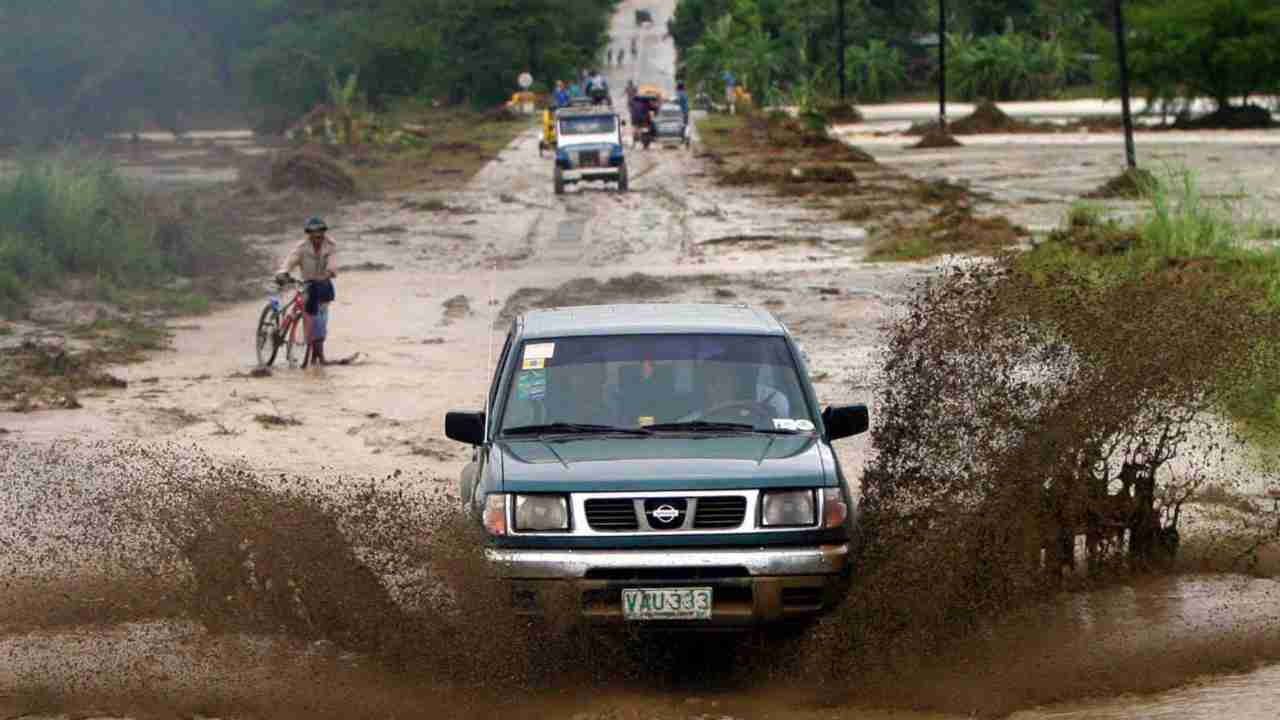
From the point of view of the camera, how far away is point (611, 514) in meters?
8.30

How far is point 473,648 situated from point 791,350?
2.14 metres

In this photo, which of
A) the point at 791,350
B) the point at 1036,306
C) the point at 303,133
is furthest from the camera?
the point at 303,133

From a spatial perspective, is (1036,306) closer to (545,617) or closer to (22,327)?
(545,617)

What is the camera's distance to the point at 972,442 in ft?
32.9

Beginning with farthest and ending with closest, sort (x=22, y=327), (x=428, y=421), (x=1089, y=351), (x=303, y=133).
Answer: (x=303, y=133)
(x=22, y=327)
(x=428, y=421)
(x=1089, y=351)

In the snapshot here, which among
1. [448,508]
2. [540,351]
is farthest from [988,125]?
[540,351]

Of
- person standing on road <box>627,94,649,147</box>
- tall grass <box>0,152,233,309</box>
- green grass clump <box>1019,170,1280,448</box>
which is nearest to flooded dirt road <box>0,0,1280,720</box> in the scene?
green grass clump <box>1019,170,1280,448</box>

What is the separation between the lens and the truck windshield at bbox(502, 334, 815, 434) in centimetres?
913

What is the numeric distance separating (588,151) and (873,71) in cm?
5963

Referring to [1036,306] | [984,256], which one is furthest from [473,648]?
[984,256]

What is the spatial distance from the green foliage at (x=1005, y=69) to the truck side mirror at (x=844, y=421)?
3470 inches

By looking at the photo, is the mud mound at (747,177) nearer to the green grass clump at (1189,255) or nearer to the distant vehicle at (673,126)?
the green grass clump at (1189,255)

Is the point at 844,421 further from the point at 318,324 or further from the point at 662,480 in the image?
the point at 318,324

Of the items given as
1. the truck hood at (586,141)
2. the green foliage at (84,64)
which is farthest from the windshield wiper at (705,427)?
the green foliage at (84,64)
